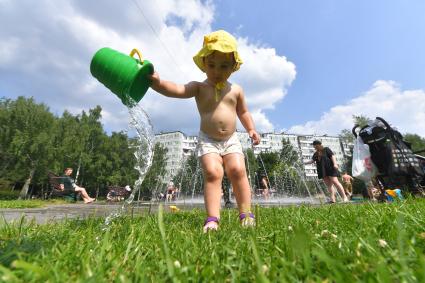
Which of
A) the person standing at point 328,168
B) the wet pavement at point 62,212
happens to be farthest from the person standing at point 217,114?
the person standing at point 328,168

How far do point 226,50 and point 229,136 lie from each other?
33.8 inches

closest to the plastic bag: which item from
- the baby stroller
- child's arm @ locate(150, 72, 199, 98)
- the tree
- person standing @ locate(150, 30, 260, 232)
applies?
the baby stroller

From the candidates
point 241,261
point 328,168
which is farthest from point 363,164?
point 241,261

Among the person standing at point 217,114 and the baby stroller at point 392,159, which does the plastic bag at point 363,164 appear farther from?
the person standing at point 217,114

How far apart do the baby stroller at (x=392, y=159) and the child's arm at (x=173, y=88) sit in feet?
14.1

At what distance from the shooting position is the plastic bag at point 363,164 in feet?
20.6

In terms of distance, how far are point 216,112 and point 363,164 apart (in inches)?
165

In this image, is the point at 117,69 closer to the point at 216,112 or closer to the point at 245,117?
the point at 216,112

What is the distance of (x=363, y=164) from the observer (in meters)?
6.34

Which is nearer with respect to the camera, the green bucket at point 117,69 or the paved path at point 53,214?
the green bucket at point 117,69

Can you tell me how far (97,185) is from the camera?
170 feet

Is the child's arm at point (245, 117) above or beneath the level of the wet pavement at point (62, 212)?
above

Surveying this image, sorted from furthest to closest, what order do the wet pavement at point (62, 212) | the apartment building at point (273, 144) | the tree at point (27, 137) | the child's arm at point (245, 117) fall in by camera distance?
the apartment building at point (273, 144) < the tree at point (27, 137) < the wet pavement at point (62, 212) < the child's arm at point (245, 117)

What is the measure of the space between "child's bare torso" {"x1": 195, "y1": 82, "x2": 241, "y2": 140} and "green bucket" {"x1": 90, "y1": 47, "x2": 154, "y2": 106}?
76 centimetres
